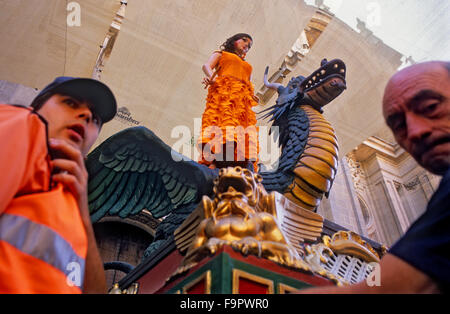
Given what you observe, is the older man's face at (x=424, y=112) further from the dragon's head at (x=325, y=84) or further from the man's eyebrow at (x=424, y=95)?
the dragon's head at (x=325, y=84)

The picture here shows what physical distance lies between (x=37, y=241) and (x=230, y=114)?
67.0 inches

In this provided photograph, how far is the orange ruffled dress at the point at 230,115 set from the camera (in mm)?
1920

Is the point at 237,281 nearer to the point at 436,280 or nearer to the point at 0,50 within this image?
the point at 436,280

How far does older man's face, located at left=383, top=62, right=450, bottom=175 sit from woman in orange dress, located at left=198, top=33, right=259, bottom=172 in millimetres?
1127

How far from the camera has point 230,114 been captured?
7.06 feet

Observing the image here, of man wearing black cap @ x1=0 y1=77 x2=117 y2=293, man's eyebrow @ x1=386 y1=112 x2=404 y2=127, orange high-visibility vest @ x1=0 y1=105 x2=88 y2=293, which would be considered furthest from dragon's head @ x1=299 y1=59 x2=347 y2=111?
orange high-visibility vest @ x1=0 y1=105 x2=88 y2=293

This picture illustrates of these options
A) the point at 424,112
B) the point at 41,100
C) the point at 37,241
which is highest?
the point at 41,100

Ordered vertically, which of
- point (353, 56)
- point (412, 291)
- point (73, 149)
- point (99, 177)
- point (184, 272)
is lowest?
point (412, 291)

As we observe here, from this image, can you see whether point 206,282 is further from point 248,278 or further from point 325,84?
point 325,84

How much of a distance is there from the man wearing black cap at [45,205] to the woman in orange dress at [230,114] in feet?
3.68

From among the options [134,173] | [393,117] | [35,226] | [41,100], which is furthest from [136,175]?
[393,117]

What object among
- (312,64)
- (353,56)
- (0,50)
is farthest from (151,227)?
(353,56)

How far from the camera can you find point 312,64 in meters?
5.54

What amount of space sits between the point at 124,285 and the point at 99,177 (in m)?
0.50
